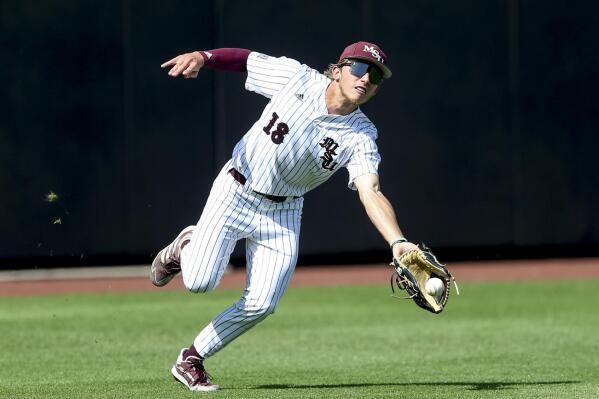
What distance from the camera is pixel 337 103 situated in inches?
311

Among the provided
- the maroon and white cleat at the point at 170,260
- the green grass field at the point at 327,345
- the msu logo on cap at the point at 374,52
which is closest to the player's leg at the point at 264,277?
the green grass field at the point at 327,345

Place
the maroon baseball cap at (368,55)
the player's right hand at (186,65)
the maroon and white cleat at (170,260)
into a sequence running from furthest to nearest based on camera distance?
the maroon and white cleat at (170,260) → the maroon baseball cap at (368,55) → the player's right hand at (186,65)

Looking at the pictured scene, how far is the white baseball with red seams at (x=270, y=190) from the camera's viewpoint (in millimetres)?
7895

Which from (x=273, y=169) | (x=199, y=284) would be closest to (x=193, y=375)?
(x=199, y=284)

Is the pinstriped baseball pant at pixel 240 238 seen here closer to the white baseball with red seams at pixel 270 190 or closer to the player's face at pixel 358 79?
the white baseball with red seams at pixel 270 190

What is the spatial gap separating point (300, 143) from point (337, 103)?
0.31 meters

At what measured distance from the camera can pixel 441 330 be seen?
12.3m

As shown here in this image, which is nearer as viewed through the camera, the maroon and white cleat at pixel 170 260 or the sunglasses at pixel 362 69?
the sunglasses at pixel 362 69

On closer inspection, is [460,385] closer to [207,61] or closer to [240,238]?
[240,238]

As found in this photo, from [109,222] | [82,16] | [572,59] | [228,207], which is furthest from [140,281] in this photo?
[228,207]

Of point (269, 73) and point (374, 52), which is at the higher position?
point (374, 52)

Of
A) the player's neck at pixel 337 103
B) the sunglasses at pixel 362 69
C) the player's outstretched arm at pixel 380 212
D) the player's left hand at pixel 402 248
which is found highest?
the sunglasses at pixel 362 69

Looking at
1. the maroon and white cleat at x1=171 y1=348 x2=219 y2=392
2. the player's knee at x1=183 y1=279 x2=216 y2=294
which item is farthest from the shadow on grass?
the player's knee at x1=183 y1=279 x2=216 y2=294

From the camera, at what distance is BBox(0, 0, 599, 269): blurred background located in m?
15.5
